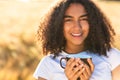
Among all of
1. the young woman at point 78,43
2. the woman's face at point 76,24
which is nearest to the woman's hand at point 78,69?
the young woman at point 78,43

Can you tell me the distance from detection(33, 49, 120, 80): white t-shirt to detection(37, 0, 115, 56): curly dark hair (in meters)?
0.04

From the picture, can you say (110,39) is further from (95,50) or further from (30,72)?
(30,72)

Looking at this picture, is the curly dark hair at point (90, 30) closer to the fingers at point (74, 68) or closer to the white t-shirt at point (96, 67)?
the white t-shirt at point (96, 67)

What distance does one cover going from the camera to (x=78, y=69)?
4035 mm

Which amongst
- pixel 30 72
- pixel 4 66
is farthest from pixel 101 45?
pixel 4 66

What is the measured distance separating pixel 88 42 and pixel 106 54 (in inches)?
6.2

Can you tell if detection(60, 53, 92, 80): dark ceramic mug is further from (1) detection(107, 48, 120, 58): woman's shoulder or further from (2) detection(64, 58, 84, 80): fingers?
(1) detection(107, 48, 120, 58): woman's shoulder

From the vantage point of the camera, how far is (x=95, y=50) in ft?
13.7

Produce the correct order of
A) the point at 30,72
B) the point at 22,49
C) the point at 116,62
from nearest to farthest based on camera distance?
the point at 116,62 → the point at 30,72 → the point at 22,49

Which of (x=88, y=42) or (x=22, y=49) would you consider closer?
(x=88, y=42)

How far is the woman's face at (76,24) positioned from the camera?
406 centimetres

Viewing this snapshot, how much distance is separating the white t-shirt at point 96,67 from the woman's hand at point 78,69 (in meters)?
0.07

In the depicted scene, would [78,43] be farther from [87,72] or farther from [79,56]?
[87,72]

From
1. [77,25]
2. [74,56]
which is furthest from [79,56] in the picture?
[77,25]
